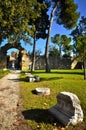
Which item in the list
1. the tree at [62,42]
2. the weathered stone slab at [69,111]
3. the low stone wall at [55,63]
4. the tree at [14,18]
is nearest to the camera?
the weathered stone slab at [69,111]

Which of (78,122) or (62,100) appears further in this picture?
(62,100)

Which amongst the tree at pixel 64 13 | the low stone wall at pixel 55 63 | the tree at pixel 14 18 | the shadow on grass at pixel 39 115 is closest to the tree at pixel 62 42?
the low stone wall at pixel 55 63

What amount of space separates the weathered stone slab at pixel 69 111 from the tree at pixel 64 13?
2350cm

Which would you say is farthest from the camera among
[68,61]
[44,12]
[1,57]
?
[68,61]

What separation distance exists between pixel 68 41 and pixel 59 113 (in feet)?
173

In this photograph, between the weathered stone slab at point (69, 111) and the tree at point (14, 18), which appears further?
the tree at point (14, 18)

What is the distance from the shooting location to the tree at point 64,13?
30.3m

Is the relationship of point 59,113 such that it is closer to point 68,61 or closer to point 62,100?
point 62,100

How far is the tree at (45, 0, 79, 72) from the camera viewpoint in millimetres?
30303

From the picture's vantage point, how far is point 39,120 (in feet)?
20.1

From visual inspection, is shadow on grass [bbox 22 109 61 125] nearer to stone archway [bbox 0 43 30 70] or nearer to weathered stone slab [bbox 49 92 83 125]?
weathered stone slab [bbox 49 92 83 125]

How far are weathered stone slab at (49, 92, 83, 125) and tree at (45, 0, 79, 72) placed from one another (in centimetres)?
2350

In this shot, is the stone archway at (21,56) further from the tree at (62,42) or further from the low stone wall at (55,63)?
the tree at (62,42)

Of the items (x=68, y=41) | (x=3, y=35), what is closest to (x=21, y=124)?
(x=3, y=35)
